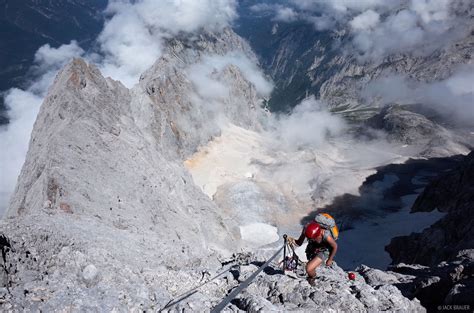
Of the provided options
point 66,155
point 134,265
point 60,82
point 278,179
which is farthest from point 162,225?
point 278,179

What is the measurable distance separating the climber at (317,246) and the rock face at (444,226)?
16.3m

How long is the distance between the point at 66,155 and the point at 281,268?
2481cm

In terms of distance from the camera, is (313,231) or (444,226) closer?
(313,231)

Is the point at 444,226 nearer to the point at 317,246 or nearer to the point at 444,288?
the point at 444,288

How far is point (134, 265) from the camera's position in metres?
17.6

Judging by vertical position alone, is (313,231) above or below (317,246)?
above

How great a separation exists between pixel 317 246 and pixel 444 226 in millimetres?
44638

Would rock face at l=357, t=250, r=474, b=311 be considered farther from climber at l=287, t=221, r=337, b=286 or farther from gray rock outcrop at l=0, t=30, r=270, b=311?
gray rock outcrop at l=0, t=30, r=270, b=311

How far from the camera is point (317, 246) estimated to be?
15859mm

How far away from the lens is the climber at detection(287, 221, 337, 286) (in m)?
15.2

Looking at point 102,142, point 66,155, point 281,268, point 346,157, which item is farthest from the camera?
point 346,157

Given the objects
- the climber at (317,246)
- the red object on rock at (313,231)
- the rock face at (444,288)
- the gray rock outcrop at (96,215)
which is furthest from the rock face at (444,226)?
the gray rock outcrop at (96,215)

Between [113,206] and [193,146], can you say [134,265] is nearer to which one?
[113,206]

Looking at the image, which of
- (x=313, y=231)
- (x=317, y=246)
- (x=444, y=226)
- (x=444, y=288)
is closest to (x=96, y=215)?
(x=317, y=246)
